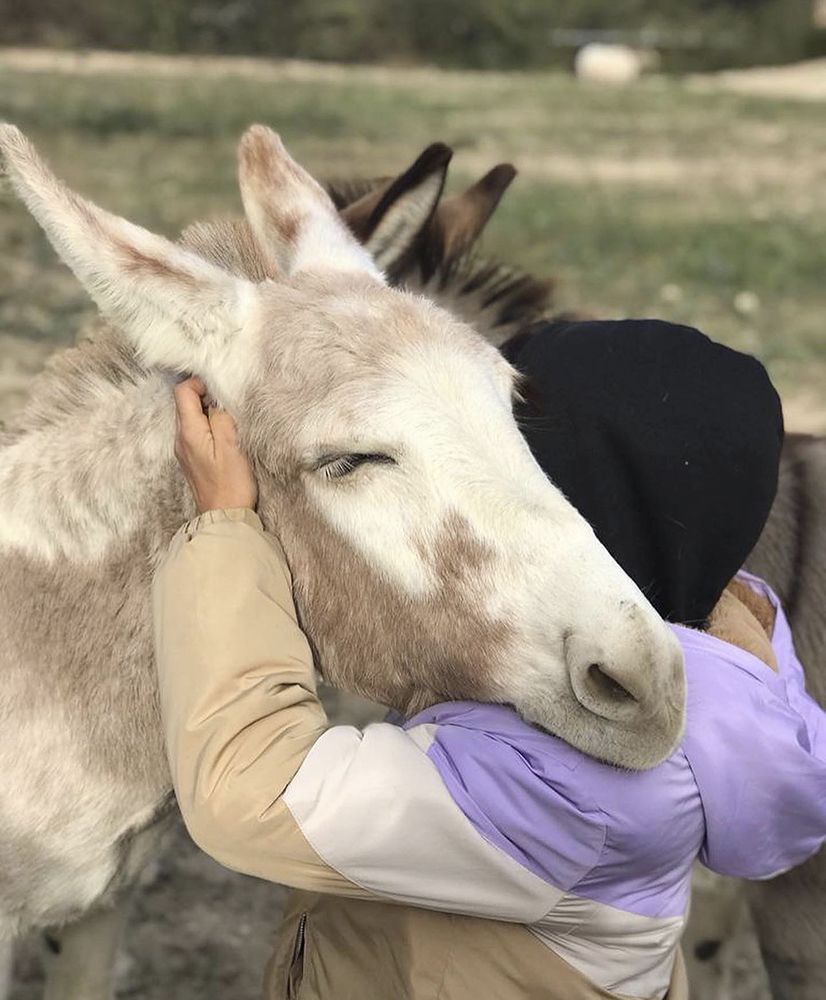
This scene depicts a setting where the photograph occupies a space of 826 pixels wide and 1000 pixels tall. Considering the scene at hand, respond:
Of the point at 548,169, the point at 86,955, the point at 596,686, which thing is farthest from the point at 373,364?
the point at 548,169

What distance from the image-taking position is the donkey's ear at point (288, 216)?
7.18ft

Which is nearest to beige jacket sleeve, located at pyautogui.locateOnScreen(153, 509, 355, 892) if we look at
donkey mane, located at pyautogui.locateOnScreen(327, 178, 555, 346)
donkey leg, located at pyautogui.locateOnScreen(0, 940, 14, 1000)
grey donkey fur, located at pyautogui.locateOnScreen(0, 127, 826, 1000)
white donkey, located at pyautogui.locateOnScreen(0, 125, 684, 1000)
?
white donkey, located at pyautogui.locateOnScreen(0, 125, 684, 1000)

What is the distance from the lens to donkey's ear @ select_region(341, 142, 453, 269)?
2.50 metres

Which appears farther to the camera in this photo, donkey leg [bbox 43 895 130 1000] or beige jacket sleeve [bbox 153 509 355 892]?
donkey leg [bbox 43 895 130 1000]

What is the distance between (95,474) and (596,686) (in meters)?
0.94

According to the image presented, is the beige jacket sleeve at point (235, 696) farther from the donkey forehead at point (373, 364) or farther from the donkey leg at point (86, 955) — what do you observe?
the donkey leg at point (86, 955)

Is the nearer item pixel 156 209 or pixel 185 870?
pixel 185 870

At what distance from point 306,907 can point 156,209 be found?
884cm

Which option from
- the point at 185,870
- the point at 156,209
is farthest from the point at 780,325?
the point at 185,870

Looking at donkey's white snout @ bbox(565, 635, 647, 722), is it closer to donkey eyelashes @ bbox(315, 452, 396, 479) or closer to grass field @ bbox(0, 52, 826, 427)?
donkey eyelashes @ bbox(315, 452, 396, 479)

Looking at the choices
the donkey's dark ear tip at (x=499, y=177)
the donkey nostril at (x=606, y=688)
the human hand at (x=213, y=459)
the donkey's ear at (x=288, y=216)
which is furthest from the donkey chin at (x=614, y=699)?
the donkey's dark ear tip at (x=499, y=177)

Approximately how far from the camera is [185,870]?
11.8 ft

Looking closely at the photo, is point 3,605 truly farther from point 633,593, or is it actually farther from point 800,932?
point 800,932

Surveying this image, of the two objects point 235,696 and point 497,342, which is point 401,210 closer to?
point 497,342
